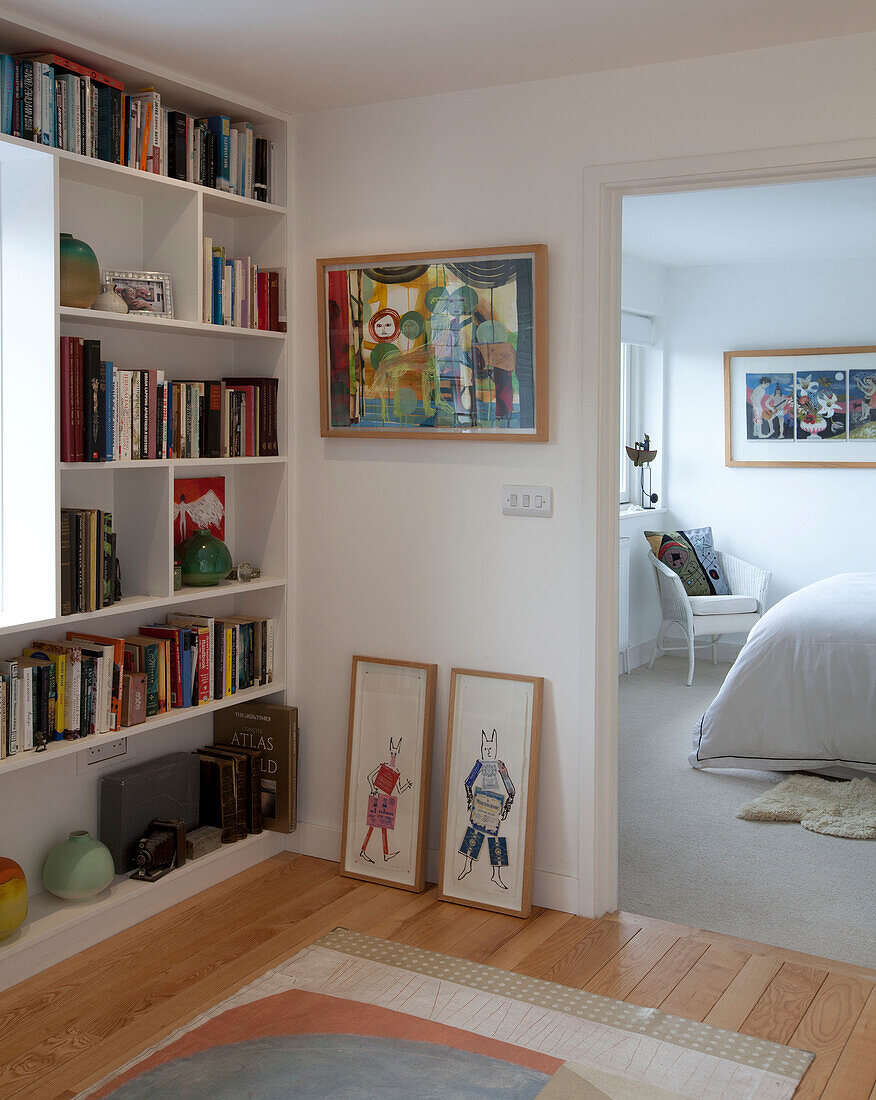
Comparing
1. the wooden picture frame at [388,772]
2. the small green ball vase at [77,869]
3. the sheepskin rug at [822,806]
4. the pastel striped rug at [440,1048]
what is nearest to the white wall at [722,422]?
the sheepskin rug at [822,806]

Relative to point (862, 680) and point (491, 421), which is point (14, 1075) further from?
point (862, 680)

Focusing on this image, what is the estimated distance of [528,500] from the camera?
3.17m

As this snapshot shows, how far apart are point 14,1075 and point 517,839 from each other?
1457mm

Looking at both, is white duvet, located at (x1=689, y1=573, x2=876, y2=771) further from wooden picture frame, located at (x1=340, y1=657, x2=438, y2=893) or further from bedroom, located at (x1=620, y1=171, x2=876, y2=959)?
wooden picture frame, located at (x1=340, y1=657, x2=438, y2=893)

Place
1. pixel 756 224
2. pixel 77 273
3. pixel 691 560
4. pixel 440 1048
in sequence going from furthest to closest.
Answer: pixel 691 560 → pixel 756 224 → pixel 77 273 → pixel 440 1048

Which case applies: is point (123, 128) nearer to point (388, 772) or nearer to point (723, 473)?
point (388, 772)

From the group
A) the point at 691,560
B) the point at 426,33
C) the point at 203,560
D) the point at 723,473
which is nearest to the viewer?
the point at 426,33

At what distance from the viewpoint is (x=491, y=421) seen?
3.17m

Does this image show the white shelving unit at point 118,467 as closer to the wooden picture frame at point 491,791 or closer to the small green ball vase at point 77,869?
the small green ball vase at point 77,869

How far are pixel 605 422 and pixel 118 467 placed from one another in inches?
54.2

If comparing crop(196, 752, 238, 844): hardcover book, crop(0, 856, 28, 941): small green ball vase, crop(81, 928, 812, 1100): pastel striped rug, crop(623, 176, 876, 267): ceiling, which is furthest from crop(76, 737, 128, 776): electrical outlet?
crop(623, 176, 876, 267): ceiling

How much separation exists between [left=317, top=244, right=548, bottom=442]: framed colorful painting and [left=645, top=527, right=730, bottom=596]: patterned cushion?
3.47 meters

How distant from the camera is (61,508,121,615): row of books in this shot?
278cm

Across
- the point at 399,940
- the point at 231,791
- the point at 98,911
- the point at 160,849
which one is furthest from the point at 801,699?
the point at 98,911
